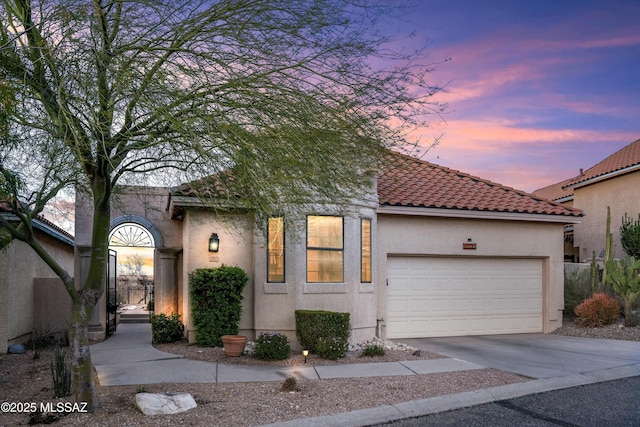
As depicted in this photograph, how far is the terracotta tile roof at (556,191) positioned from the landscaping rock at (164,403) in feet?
67.3

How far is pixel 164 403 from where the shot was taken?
6.98 metres

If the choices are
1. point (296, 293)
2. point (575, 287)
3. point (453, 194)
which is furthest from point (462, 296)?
point (296, 293)

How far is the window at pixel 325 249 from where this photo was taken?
12398 millimetres

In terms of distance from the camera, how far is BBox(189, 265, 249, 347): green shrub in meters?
11.7

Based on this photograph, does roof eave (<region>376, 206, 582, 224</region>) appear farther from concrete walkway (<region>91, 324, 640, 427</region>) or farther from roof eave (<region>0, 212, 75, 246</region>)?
roof eave (<region>0, 212, 75, 246</region>)

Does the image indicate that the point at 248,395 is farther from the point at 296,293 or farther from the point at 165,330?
the point at 165,330

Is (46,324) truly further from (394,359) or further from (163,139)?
(163,139)

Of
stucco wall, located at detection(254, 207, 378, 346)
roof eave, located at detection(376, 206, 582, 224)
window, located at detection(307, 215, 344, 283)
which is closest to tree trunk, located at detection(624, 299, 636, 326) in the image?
roof eave, located at detection(376, 206, 582, 224)

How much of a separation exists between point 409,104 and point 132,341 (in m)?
9.47

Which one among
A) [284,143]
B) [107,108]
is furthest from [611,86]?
[107,108]

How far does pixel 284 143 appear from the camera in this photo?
6312 mm

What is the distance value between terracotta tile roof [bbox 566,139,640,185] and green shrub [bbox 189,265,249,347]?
15.0m

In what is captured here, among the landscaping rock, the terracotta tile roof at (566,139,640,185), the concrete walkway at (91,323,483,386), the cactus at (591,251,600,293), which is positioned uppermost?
the terracotta tile roof at (566,139,640,185)

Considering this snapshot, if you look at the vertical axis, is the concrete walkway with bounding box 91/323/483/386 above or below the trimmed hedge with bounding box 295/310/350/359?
below
